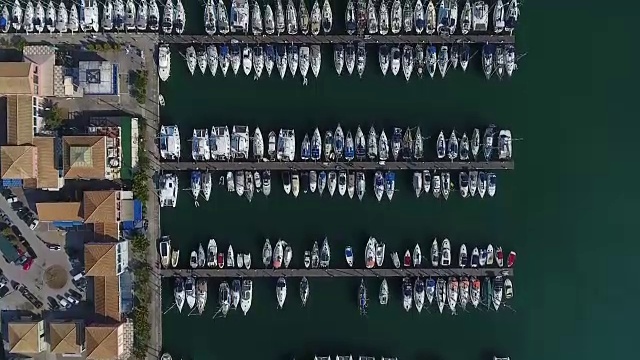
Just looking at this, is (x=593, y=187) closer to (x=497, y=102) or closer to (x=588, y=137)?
(x=588, y=137)

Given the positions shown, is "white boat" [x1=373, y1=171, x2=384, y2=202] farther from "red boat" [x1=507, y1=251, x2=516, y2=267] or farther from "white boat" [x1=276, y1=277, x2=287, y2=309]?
"red boat" [x1=507, y1=251, x2=516, y2=267]

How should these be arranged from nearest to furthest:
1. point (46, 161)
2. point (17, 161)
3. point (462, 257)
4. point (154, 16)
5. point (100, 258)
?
point (17, 161) → point (100, 258) → point (46, 161) → point (154, 16) → point (462, 257)

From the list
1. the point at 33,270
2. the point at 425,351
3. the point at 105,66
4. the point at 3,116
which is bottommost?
the point at 425,351

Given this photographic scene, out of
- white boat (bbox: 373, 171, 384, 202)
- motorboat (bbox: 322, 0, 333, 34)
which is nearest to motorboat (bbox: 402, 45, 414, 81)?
motorboat (bbox: 322, 0, 333, 34)

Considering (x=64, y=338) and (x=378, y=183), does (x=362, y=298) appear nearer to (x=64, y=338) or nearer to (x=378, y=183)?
(x=378, y=183)

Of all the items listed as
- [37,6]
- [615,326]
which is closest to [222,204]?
[37,6]

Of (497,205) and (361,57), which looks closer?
(361,57)

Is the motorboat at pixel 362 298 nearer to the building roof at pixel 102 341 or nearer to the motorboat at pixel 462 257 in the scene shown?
the motorboat at pixel 462 257

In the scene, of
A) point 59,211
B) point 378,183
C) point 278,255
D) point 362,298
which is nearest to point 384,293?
point 362,298
